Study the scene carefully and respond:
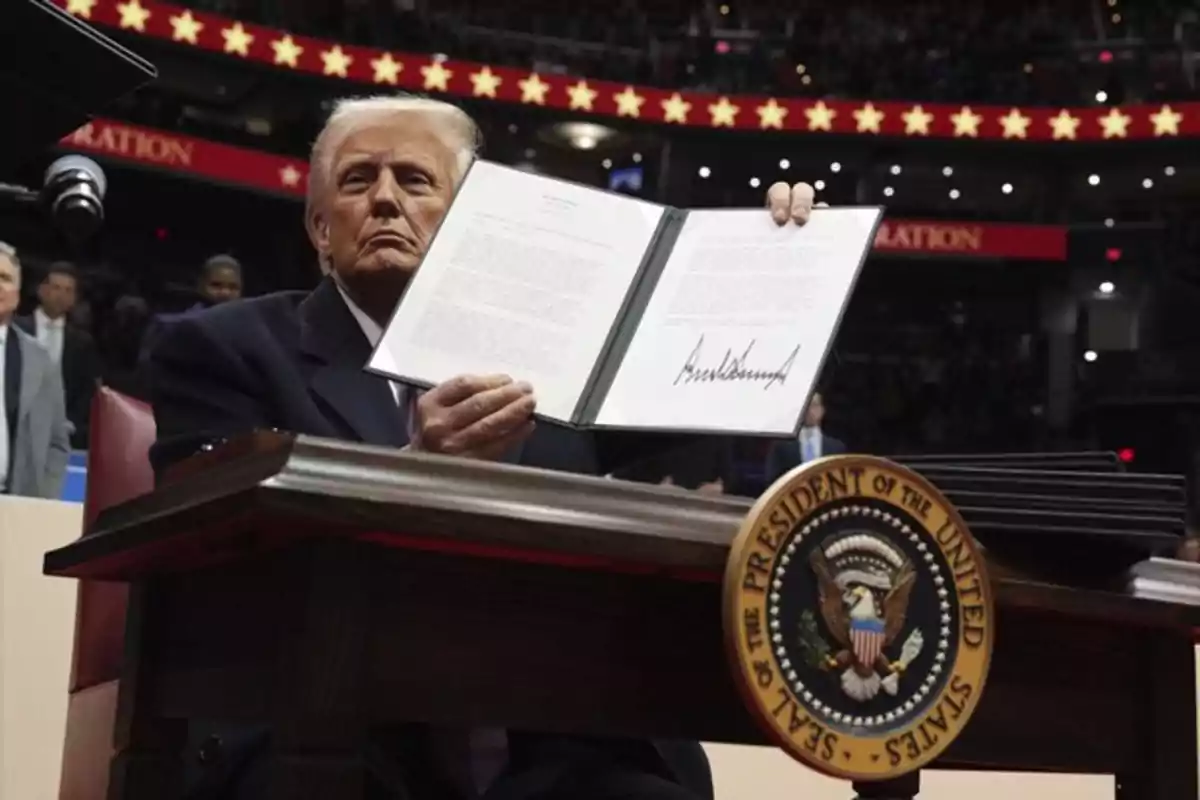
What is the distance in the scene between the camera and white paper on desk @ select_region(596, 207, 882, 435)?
0.79 m

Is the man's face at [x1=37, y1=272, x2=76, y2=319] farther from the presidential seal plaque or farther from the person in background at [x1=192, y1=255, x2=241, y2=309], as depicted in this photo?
the presidential seal plaque

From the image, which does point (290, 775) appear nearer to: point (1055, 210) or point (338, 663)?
point (338, 663)

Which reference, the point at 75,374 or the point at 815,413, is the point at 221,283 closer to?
the point at 75,374

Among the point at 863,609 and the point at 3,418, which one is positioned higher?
the point at 3,418

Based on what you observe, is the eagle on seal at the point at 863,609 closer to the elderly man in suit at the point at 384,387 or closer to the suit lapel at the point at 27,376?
the elderly man in suit at the point at 384,387

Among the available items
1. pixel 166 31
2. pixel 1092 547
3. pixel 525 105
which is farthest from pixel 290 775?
pixel 525 105

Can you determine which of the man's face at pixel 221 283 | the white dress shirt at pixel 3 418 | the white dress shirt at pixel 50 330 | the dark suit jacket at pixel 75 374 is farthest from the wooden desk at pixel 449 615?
the white dress shirt at pixel 50 330

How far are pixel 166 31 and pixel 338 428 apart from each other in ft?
31.5

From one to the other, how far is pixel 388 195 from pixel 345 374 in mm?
174

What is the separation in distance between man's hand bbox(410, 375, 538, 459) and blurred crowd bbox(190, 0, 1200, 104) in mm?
11241

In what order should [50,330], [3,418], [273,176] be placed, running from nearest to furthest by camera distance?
[3,418] → [50,330] → [273,176]

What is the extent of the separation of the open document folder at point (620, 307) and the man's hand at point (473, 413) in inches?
0.9

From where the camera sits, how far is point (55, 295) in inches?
167
